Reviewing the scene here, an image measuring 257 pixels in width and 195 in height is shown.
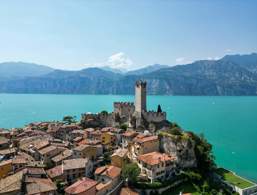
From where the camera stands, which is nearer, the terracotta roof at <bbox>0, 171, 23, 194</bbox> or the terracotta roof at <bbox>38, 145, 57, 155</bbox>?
the terracotta roof at <bbox>0, 171, 23, 194</bbox>

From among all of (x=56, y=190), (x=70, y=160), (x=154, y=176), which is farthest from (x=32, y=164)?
(x=154, y=176)

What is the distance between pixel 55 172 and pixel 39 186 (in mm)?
5606

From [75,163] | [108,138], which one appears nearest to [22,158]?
[75,163]

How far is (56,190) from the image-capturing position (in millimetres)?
33875

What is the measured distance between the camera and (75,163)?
39.6m

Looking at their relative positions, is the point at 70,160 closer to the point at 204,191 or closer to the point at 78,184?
the point at 78,184

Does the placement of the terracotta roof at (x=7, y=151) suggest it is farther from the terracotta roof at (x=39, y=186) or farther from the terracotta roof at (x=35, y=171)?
the terracotta roof at (x=39, y=186)

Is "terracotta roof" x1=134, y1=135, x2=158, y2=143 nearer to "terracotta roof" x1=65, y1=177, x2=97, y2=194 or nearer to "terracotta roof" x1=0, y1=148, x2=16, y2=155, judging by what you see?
"terracotta roof" x1=65, y1=177, x2=97, y2=194

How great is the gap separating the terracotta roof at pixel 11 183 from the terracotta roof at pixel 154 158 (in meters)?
15.5

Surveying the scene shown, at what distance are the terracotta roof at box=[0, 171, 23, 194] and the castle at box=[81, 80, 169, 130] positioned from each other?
26.3 m

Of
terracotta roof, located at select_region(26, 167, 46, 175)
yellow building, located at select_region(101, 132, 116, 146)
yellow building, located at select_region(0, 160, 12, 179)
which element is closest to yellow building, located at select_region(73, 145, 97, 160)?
yellow building, located at select_region(101, 132, 116, 146)

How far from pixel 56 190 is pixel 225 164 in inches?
1528

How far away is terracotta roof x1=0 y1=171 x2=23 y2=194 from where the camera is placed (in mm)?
31531

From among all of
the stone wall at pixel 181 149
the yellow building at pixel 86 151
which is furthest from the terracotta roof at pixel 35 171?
the stone wall at pixel 181 149
